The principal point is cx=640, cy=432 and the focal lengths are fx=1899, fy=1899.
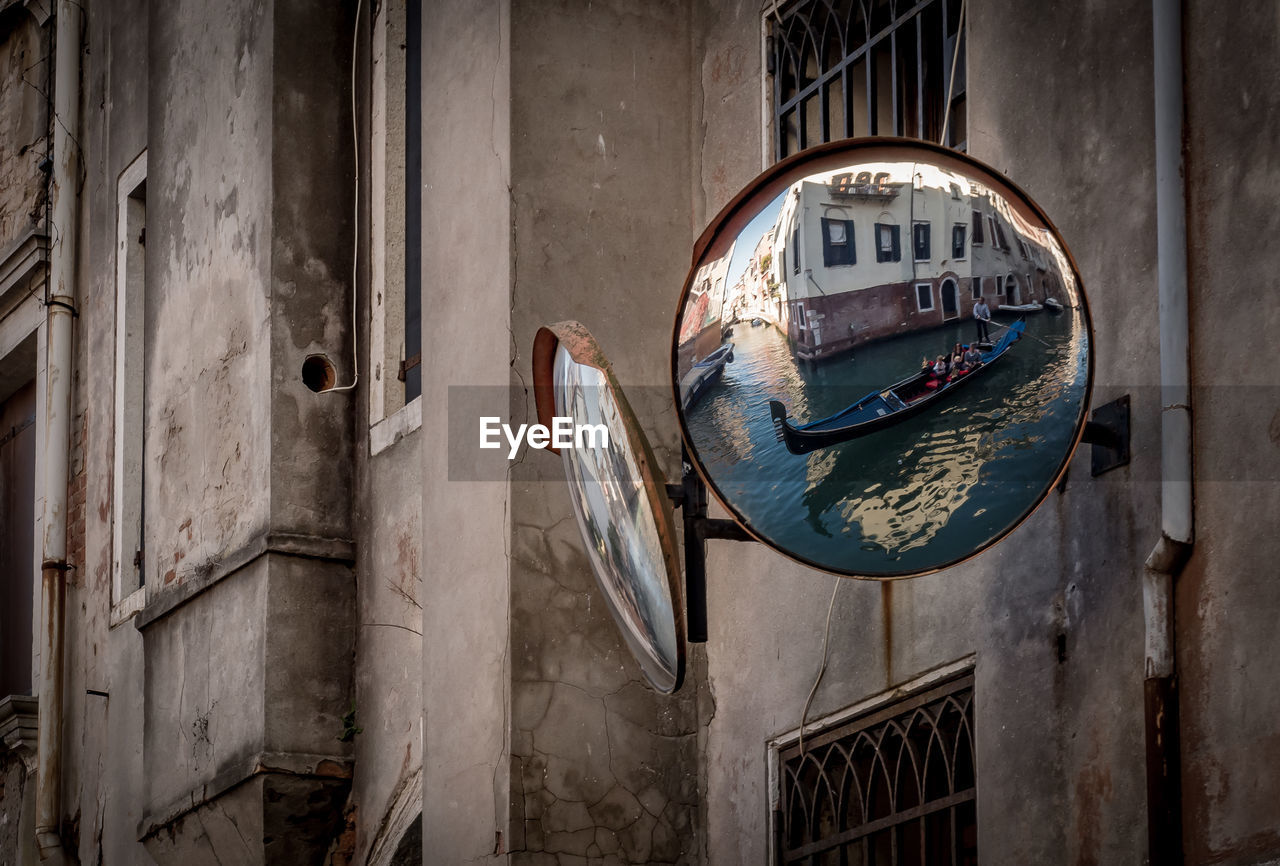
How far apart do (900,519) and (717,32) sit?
327 cm

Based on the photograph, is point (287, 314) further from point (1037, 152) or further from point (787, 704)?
point (1037, 152)

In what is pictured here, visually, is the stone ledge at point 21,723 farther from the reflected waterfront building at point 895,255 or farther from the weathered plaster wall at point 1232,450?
the weathered plaster wall at point 1232,450

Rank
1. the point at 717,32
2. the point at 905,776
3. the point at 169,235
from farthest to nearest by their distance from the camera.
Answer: the point at 169,235, the point at 717,32, the point at 905,776

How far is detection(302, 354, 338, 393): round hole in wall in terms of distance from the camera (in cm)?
938

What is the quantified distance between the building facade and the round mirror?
0.04 m

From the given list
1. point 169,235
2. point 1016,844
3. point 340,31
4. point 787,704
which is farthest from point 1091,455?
point 169,235

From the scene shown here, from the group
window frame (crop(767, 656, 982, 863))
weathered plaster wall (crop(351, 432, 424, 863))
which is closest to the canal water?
window frame (crop(767, 656, 982, 863))

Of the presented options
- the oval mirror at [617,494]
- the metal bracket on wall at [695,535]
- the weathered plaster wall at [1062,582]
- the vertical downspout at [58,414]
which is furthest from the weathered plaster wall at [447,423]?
the vertical downspout at [58,414]

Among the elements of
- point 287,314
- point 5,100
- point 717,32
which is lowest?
point 287,314

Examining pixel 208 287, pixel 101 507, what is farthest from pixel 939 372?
pixel 101 507

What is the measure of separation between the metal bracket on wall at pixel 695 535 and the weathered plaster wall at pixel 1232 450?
4.33 ft

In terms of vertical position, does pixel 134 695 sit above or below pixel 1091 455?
below

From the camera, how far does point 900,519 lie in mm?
5027

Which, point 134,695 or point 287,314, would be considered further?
point 134,695
